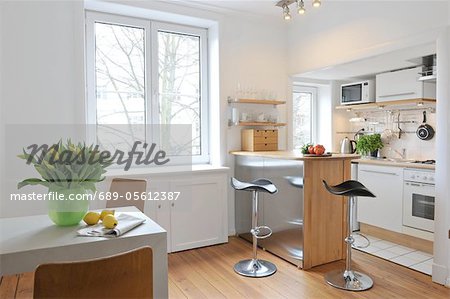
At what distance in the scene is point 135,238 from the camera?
1586 millimetres

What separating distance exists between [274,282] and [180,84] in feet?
7.83

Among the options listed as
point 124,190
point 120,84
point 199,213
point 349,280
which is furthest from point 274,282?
point 120,84

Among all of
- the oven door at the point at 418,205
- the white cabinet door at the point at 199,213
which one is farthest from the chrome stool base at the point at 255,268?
the oven door at the point at 418,205

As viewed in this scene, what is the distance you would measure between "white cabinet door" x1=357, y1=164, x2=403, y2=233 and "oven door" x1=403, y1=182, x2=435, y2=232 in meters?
0.07

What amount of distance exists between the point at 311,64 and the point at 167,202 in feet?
7.52

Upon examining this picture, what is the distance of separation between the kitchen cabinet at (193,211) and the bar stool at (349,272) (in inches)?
49.2

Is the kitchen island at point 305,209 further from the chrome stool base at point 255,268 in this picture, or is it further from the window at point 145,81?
the window at point 145,81

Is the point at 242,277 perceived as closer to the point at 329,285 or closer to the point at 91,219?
the point at 329,285

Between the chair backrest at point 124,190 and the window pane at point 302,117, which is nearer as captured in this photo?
the chair backrest at point 124,190

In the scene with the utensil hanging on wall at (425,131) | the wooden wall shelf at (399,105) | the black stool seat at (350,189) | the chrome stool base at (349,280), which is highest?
the wooden wall shelf at (399,105)

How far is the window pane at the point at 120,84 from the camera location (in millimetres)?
3451

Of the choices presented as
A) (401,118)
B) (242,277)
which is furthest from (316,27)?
(242,277)

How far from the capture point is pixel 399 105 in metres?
4.26

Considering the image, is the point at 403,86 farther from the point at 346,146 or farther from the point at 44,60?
the point at 44,60
